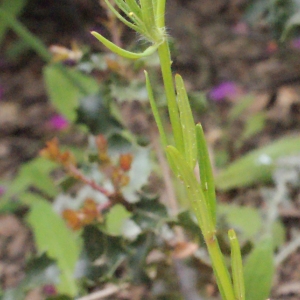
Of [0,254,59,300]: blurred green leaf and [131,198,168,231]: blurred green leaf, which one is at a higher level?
[131,198,168,231]: blurred green leaf

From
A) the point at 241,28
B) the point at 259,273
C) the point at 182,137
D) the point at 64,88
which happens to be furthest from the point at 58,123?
the point at 182,137

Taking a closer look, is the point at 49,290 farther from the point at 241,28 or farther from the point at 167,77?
the point at 241,28

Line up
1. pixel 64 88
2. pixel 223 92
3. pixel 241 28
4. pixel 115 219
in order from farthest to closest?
pixel 241 28 → pixel 223 92 → pixel 64 88 → pixel 115 219

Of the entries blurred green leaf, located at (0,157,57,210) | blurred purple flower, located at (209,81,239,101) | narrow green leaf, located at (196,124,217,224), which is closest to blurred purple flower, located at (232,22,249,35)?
blurred purple flower, located at (209,81,239,101)

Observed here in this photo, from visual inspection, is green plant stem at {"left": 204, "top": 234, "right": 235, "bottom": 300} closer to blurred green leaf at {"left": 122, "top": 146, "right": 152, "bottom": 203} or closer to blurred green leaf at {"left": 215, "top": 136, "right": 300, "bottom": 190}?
blurred green leaf at {"left": 122, "top": 146, "right": 152, "bottom": 203}

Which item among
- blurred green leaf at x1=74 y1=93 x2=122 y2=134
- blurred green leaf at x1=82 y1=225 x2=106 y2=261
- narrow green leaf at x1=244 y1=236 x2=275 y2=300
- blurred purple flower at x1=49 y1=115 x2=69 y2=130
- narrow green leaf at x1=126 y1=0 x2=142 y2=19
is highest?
blurred purple flower at x1=49 y1=115 x2=69 y2=130

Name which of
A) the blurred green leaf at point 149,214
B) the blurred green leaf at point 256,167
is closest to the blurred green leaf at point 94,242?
the blurred green leaf at point 149,214

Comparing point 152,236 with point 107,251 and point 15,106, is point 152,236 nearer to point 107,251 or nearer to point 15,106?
point 107,251
